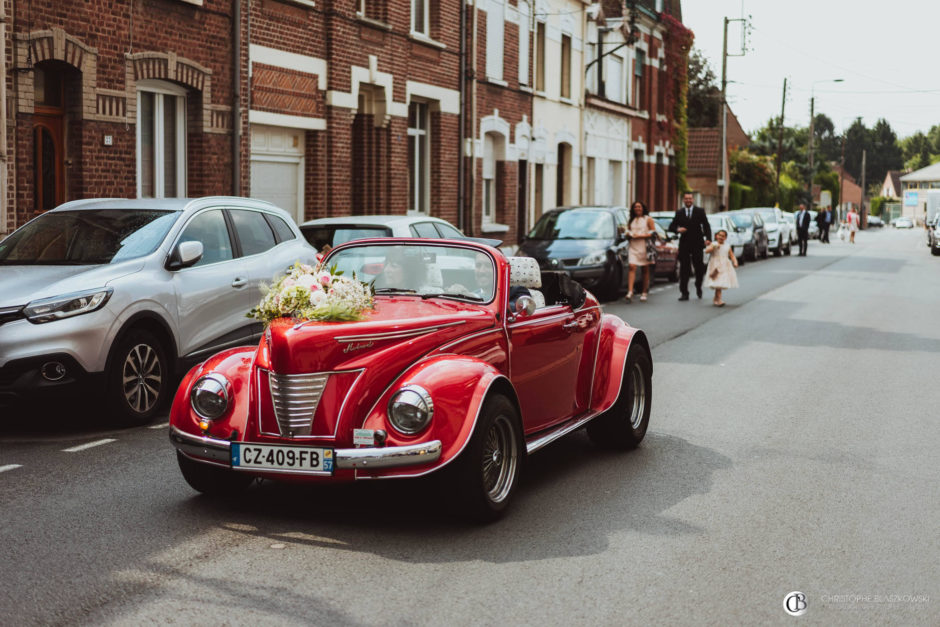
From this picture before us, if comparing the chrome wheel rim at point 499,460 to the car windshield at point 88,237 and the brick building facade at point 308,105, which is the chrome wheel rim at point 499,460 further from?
the brick building facade at point 308,105

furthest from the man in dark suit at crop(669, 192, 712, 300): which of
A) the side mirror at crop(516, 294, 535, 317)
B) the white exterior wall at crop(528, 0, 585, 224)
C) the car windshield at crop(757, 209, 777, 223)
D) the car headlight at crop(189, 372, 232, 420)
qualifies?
the car windshield at crop(757, 209, 777, 223)

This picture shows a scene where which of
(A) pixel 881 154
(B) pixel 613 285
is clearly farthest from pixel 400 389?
(A) pixel 881 154

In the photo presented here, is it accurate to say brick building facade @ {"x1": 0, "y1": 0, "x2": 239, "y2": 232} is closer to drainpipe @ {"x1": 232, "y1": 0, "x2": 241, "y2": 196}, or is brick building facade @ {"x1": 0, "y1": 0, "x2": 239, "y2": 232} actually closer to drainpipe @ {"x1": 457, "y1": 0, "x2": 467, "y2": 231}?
drainpipe @ {"x1": 232, "y1": 0, "x2": 241, "y2": 196}

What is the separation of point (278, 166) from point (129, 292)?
37.5 feet

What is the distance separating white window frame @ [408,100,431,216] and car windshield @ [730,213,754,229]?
14407mm

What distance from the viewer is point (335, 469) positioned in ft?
19.1

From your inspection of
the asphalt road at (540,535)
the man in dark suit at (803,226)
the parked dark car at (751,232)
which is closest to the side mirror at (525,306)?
the asphalt road at (540,535)

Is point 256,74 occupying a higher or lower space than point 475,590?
higher

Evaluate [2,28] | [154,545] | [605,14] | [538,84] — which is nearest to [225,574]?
[154,545]

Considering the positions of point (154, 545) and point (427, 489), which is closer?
point (154, 545)

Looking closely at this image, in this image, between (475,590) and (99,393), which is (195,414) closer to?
(475,590)

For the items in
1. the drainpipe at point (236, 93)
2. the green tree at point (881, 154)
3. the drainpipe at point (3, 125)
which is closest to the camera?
the drainpipe at point (3, 125)

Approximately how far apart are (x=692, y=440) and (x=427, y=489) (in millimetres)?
2684

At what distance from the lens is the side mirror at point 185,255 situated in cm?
940
